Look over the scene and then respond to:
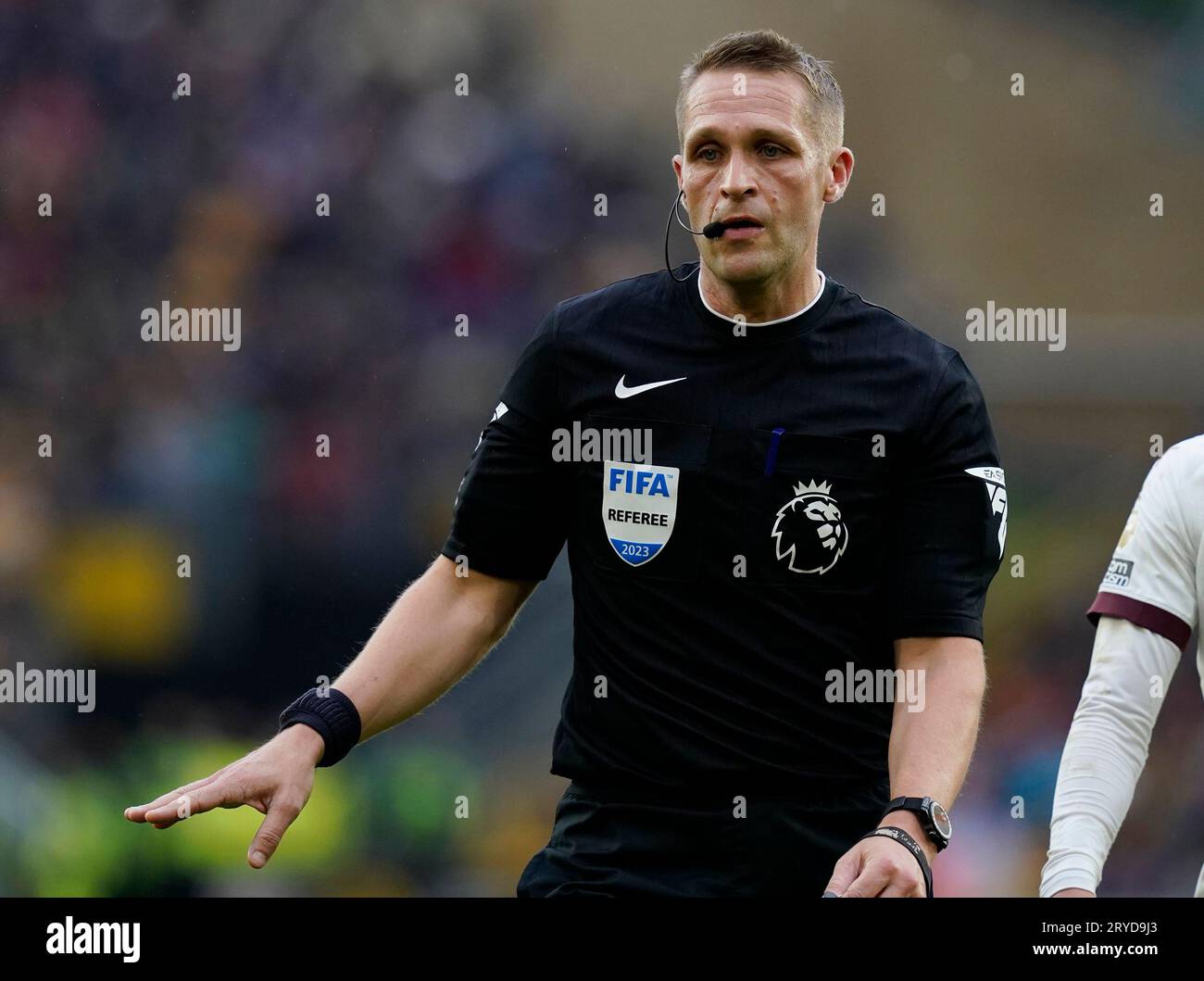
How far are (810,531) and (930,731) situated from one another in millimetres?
425

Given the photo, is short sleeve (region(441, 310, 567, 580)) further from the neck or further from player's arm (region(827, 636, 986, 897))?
player's arm (region(827, 636, 986, 897))

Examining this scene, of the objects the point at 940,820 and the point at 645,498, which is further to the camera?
the point at 645,498

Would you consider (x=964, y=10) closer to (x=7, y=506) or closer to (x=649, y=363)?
(x=7, y=506)

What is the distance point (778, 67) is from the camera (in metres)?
3.07

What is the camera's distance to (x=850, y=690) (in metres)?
2.90

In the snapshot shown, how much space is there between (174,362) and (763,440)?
4.96 metres

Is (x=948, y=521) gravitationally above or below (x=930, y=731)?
above

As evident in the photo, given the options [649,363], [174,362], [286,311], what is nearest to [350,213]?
[286,311]

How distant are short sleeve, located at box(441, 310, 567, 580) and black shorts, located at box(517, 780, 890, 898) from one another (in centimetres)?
52

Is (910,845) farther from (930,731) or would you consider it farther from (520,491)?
(520,491)

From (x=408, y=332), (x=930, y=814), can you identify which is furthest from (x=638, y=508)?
(x=408, y=332)

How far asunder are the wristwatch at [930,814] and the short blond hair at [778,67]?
4.19 ft

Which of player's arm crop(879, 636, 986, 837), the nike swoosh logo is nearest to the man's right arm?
Result: the nike swoosh logo

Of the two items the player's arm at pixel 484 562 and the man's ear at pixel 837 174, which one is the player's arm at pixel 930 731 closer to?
the player's arm at pixel 484 562
